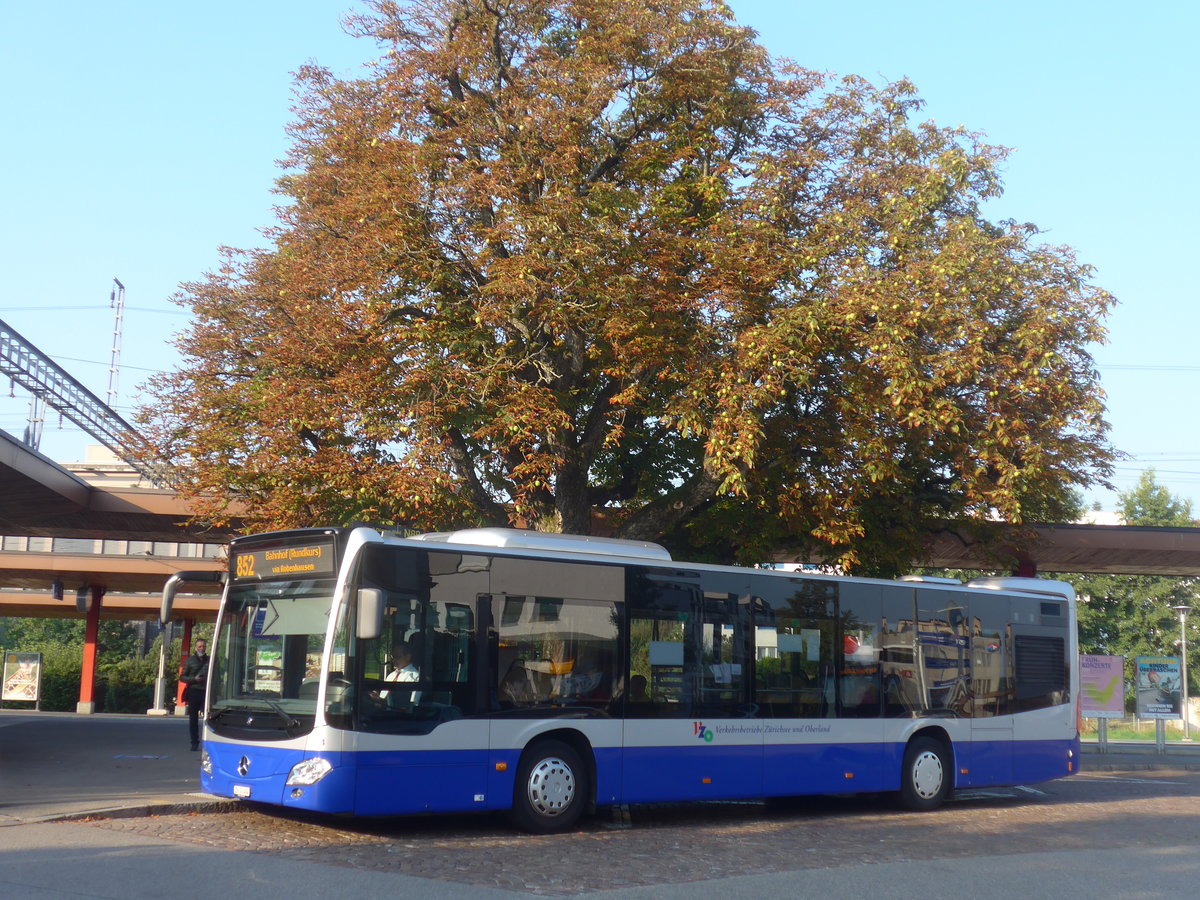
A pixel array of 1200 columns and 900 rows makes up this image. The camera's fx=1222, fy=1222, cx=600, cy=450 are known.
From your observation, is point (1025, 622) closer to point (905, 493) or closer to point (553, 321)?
point (905, 493)

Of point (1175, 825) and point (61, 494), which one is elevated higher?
point (61, 494)

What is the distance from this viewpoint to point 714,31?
19.2 meters

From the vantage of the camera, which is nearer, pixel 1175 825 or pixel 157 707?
pixel 1175 825

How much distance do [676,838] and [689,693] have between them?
1.65m

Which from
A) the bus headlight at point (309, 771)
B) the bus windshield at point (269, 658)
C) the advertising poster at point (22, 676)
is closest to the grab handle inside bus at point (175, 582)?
the bus windshield at point (269, 658)

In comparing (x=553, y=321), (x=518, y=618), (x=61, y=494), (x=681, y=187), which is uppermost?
(x=681, y=187)

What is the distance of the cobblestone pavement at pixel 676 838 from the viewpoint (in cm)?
997

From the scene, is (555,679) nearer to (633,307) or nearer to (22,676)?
(633,307)

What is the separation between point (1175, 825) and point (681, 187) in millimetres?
10927

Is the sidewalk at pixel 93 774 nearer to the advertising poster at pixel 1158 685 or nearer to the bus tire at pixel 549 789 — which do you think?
the bus tire at pixel 549 789

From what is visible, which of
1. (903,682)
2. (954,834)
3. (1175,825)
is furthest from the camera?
(903,682)

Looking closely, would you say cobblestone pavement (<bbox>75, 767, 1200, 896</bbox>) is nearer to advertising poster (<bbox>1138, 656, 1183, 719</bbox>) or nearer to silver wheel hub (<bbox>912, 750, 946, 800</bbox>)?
silver wheel hub (<bbox>912, 750, 946, 800</bbox>)

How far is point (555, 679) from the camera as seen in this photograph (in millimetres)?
12320

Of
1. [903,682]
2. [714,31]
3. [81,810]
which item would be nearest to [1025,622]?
[903,682]
